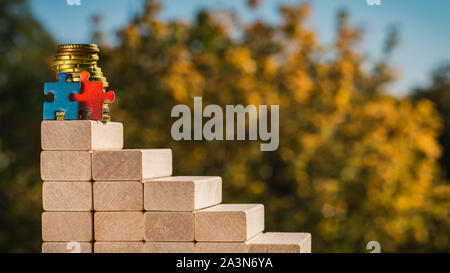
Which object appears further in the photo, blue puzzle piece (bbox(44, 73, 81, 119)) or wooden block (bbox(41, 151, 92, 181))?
blue puzzle piece (bbox(44, 73, 81, 119))

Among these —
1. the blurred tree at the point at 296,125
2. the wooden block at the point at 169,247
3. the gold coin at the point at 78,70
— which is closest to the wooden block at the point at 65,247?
the wooden block at the point at 169,247

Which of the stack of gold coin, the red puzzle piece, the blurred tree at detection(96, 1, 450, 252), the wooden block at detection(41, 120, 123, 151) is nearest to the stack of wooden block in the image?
the wooden block at detection(41, 120, 123, 151)

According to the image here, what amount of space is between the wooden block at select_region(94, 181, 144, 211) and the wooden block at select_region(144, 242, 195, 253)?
0.75ft

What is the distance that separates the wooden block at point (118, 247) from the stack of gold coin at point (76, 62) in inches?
32.0

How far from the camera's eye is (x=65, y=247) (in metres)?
3.96

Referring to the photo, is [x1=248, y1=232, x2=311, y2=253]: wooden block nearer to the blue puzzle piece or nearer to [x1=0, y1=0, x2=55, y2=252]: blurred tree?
the blue puzzle piece

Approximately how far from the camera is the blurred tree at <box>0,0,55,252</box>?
39.7 feet

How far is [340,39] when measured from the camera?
1137 cm

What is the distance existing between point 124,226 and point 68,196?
0.40 meters

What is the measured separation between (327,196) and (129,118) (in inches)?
138

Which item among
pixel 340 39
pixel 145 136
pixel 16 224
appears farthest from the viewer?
pixel 16 224

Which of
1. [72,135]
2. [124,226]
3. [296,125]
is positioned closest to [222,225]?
[124,226]
